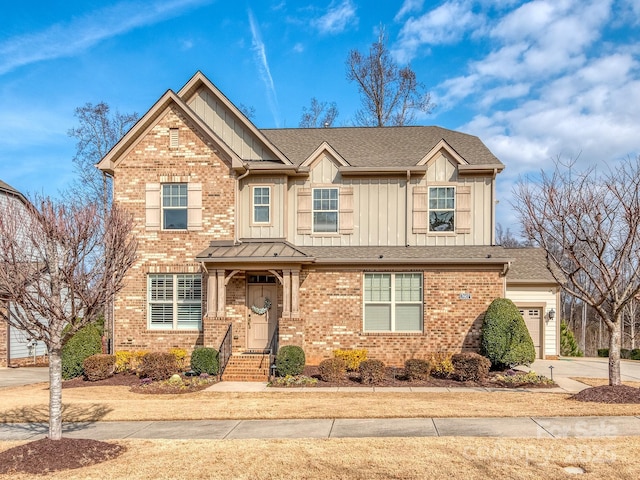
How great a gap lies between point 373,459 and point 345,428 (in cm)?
209

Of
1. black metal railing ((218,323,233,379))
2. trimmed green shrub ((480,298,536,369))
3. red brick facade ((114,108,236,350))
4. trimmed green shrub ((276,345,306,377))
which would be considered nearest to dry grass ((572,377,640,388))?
trimmed green shrub ((480,298,536,369))

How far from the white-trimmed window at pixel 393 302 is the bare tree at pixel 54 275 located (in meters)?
10.5

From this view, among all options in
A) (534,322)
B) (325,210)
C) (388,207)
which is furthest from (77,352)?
(534,322)

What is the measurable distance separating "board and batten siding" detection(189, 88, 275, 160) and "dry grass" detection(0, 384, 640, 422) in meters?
8.52

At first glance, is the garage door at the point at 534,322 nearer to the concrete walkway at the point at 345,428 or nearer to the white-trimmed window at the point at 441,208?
the white-trimmed window at the point at 441,208

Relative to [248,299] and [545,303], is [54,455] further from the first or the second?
[545,303]

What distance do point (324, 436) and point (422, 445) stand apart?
1746 mm

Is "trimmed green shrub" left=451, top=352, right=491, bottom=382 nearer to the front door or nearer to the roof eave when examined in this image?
the front door

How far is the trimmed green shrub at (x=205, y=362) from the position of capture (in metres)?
16.1

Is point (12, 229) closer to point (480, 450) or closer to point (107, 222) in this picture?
point (107, 222)

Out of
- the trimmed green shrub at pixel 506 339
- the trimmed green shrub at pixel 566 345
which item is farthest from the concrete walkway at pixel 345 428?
the trimmed green shrub at pixel 566 345

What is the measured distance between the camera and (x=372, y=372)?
15.4m

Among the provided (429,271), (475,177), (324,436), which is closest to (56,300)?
(324,436)

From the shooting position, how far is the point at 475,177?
1884 cm
